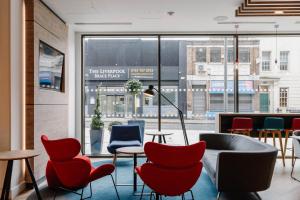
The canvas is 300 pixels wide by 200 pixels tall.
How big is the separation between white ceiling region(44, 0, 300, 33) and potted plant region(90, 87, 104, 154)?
209 cm

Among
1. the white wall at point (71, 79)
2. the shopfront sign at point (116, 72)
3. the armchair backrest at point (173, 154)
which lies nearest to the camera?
the armchair backrest at point (173, 154)

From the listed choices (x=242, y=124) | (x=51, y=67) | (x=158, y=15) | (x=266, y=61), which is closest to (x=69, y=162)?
(x=51, y=67)

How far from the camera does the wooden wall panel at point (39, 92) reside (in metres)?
4.64

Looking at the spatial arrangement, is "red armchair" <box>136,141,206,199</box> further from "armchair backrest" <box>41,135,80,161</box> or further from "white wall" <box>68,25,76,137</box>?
"white wall" <box>68,25,76,137</box>

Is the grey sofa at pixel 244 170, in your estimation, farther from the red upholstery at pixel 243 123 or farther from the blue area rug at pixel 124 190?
the red upholstery at pixel 243 123

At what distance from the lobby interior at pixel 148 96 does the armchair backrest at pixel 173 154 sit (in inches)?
0.5

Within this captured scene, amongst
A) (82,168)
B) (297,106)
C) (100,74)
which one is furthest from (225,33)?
(82,168)

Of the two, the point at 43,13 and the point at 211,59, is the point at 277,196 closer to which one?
the point at 211,59

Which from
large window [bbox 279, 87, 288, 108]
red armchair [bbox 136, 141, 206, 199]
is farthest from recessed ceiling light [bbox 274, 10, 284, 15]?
red armchair [bbox 136, 141, 206, 199]

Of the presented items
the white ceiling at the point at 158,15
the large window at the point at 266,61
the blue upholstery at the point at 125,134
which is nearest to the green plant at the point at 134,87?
the blue upholstery at the point at 125,134

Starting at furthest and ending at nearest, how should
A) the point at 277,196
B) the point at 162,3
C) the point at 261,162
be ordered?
the point at 162,3 < the point at 277,196 < the point at 261,162

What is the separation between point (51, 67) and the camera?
18.0ft

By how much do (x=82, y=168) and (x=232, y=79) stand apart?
16.6 feet

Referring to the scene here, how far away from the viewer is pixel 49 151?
148 inches
